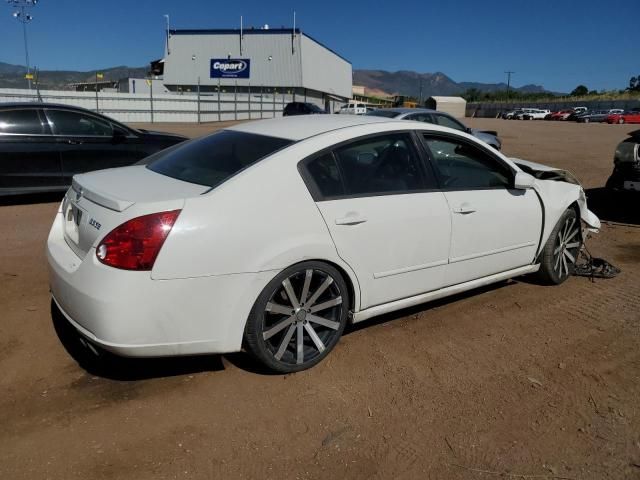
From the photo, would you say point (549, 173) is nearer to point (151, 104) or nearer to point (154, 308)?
point (154, 308)

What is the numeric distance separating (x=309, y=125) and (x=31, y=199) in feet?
21.0

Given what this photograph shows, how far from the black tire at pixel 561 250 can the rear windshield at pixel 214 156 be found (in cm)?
269

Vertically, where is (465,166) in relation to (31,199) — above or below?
above

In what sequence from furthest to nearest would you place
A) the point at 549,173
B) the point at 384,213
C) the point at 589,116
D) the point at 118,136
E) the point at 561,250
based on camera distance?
the point at 589,116 < the point at 118,136 < the point at 549,173 < the point at 561,250 < the point at 384,213

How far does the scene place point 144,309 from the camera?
2.75 m

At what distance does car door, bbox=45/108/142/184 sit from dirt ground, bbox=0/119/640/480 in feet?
13.6

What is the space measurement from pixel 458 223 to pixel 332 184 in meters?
1.08

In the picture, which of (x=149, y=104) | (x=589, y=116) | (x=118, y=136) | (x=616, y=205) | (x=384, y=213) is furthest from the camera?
(x=589, y=116)

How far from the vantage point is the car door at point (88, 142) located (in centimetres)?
789

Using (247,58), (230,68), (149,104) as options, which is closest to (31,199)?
(149,104)

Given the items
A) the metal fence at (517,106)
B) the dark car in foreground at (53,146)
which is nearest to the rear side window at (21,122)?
the dark car in foreground at (53,146)

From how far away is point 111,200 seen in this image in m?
2.95

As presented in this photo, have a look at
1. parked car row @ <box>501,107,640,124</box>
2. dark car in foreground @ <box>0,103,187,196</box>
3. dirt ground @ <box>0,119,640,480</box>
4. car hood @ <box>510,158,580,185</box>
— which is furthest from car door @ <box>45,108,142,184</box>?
parked car row @ <box>501,107,640,124</box>

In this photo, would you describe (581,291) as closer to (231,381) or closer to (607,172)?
(231,381)
